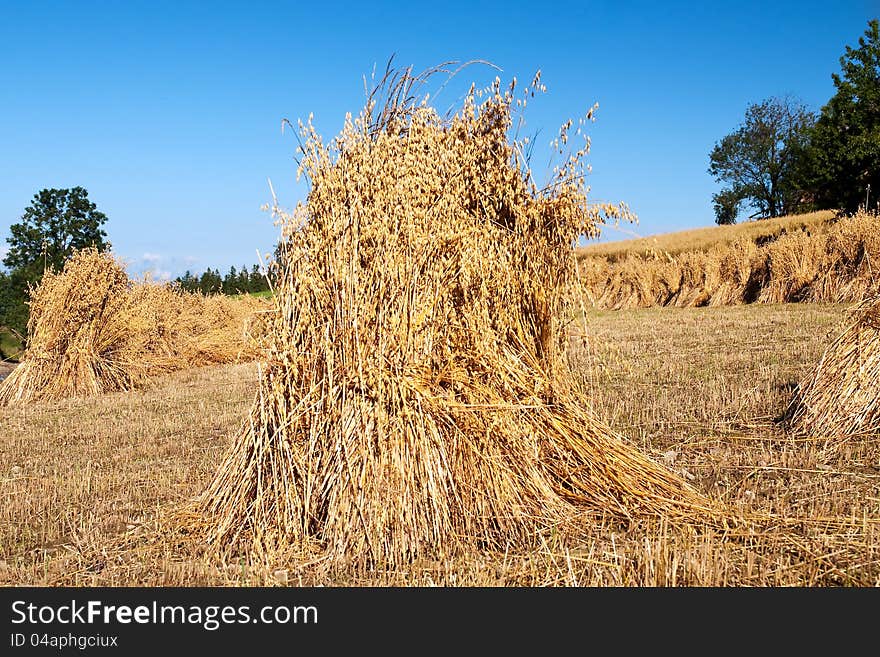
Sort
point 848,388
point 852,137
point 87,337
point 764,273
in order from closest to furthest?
point 848,388 → point 87,337 → point 764,273 → point 852,137

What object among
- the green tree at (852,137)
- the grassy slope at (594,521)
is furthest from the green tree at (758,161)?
the grassy slope at (594,521)

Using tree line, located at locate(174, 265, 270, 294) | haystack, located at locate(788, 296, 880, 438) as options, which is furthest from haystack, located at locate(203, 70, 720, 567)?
tree line, located at locate(174, 265, 270, 294)

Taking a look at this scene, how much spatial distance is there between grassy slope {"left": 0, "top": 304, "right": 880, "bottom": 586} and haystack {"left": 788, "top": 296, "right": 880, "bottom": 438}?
0.25 metres

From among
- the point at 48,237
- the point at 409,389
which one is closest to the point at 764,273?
the point at 409,389

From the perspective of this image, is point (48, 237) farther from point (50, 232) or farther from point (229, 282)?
point (229, 282)

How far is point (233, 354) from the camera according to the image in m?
17.2

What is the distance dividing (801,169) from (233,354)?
41.1 m

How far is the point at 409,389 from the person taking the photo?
4.00m

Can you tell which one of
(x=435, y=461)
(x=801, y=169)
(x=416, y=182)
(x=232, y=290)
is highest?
(x=801, y=169)

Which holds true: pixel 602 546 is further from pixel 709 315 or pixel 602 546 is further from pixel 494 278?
pixel 709 315

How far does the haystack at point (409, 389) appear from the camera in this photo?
13.0ft

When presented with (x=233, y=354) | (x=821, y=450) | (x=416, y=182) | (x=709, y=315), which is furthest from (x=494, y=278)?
(x=709, y=315)

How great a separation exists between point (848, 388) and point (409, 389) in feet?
13.8

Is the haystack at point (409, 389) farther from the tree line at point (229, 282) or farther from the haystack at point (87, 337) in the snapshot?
the tree line at point (229, 282)
